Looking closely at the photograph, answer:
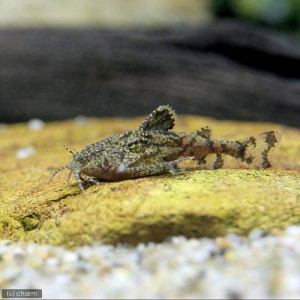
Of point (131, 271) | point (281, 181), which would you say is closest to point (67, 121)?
point (281, 181)

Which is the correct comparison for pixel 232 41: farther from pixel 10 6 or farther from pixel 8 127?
pixel 10 6

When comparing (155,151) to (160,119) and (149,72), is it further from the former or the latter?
(149,72)

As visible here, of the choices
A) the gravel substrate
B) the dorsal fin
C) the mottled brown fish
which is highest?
the dorsal fin

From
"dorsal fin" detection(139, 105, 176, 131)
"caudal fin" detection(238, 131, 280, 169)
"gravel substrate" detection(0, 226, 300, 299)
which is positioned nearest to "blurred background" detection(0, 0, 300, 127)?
"caudal fin" detection(238, 131, 280, 169)

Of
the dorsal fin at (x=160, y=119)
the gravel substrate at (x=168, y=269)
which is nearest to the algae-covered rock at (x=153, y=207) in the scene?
the gravel substrate at (x=168, y=269)

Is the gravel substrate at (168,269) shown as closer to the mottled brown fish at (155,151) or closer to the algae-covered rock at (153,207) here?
the algae-covered rock at (153,207)

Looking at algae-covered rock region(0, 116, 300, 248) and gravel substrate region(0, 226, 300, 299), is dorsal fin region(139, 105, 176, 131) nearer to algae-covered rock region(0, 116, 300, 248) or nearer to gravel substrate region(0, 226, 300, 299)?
algae-covered rock region(0, 116, 300, 248)
